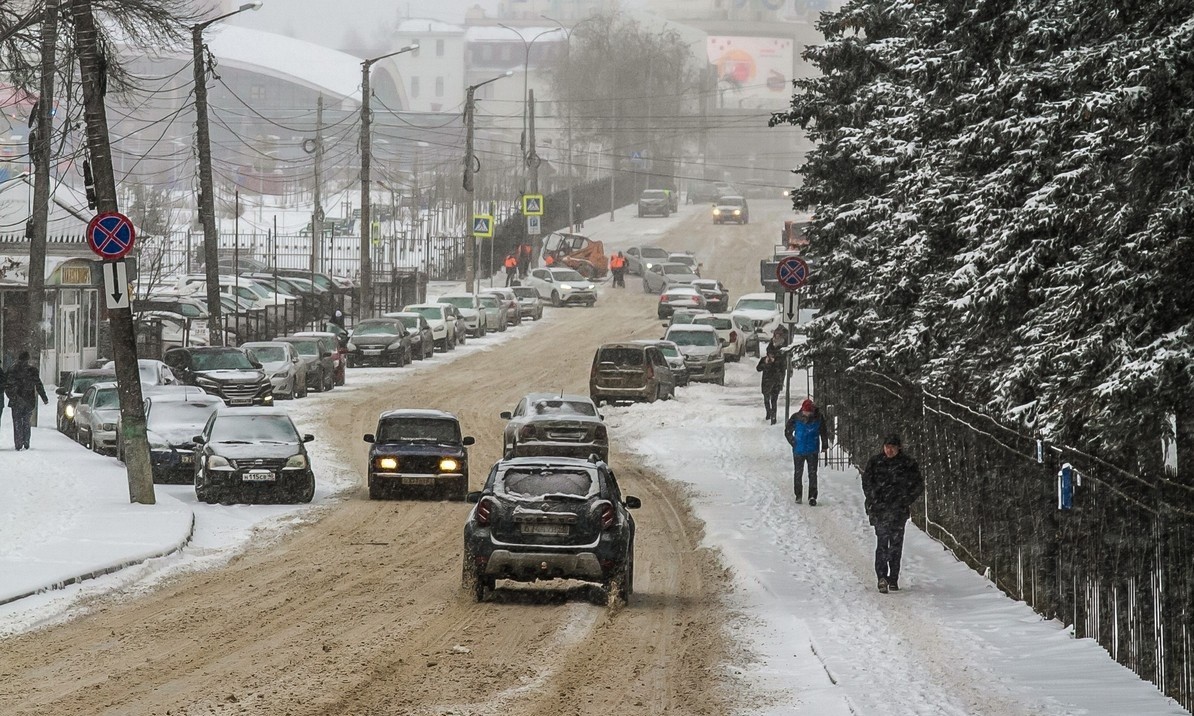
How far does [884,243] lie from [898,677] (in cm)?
1635

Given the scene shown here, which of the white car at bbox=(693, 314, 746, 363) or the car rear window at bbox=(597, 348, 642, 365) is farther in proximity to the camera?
the white car at bbox=(693, 314, 746, 363)

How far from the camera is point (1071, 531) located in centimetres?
1492

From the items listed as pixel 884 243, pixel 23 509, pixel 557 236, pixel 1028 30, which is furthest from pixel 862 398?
pixel 557 236

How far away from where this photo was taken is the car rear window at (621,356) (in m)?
42.5

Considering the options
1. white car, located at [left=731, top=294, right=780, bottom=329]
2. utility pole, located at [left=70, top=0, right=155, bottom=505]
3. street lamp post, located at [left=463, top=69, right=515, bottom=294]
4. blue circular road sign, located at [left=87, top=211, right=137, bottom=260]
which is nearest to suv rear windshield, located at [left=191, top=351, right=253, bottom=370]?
utility pole, located at [left=70, top=0, right=155, bottom=505]

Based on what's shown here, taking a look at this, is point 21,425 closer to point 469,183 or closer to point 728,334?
point 728,334

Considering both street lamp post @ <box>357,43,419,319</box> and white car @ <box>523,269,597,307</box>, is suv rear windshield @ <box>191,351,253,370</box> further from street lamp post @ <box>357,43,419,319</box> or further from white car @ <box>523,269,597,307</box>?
white car @ <box>523,269,597,307</box>

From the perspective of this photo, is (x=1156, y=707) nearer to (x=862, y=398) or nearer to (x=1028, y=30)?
(x=1028, y=30)

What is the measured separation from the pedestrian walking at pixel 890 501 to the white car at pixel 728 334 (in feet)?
120

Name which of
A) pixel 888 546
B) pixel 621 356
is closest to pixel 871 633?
pixel 888 546

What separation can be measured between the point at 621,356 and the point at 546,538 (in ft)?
84.2

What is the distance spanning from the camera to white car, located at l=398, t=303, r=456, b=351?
58062 millimetres

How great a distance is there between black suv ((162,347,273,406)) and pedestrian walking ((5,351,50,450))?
739 cm

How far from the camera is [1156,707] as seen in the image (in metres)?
11.8
